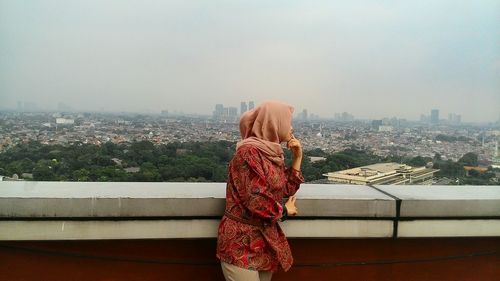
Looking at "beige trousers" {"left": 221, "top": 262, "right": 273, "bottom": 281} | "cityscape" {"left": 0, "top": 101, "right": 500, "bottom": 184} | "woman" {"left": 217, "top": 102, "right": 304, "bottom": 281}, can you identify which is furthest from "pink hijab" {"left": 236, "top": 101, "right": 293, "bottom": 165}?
"cityscape" {"left": 0, "top": 101, "right": 500, "bottom": 184}

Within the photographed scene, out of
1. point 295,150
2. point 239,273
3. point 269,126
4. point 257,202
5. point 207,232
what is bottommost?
point 239,273

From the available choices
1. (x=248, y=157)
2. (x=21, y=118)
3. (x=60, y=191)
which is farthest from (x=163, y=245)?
(x=21, y=118)

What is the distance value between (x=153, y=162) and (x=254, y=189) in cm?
145

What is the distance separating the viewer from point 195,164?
11.7 feet

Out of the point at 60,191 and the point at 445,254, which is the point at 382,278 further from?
the point at 60,191

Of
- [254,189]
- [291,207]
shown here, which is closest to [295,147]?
[291,207]

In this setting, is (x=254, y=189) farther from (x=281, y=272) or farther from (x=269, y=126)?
(x=281, y=272)

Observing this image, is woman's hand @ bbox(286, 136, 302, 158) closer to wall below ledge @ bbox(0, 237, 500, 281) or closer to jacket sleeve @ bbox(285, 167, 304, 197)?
jacket sleeve @ bbox(285, 167, 304, 197)

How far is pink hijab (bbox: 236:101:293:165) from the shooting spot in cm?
247

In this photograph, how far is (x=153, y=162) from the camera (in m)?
3.58

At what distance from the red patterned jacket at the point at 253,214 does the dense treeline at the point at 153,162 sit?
0.46 meters

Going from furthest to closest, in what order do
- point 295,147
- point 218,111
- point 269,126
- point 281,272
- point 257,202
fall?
point 218,111 → point 281,272 → point 295,147 → point 269,126 → point 257,202

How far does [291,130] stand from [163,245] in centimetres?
104

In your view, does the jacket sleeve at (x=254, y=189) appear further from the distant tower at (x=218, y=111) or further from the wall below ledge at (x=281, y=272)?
the distant tower at (x=218, y=111)
